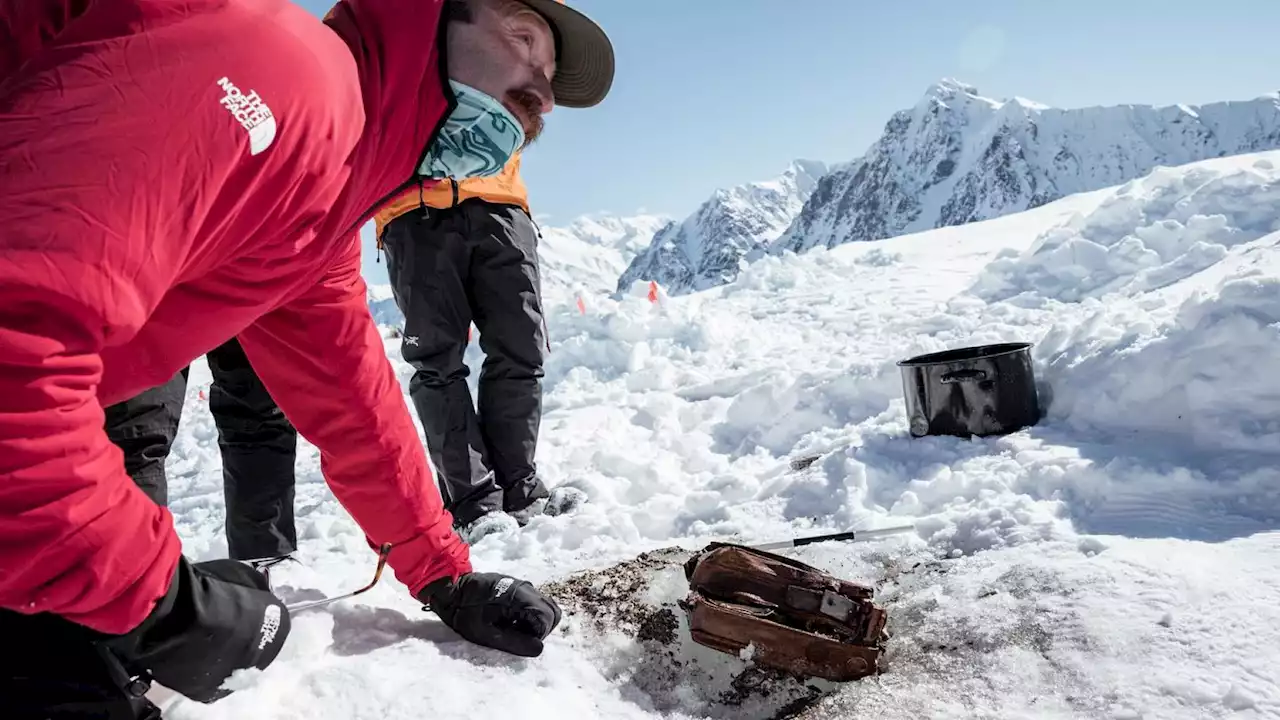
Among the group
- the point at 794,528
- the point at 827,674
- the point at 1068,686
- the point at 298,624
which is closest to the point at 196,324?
the point at 298,624

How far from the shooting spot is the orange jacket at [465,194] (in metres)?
3.24

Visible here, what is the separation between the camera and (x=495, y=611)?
6.18ft

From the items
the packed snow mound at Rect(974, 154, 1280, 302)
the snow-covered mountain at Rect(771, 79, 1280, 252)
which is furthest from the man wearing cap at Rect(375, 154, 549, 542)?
the snow-covered mountain at Rect(771, 79, 1280, 252)

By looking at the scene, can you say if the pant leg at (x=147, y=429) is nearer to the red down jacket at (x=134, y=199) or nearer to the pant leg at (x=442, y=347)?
the red down jacket at (x=134, y=199)

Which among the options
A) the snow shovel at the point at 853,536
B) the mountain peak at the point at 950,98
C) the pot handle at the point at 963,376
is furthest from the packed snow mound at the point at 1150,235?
the mountain peak at the point at 950,98

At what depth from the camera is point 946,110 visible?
188m

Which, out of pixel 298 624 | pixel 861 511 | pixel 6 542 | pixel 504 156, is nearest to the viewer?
pixel 6 542

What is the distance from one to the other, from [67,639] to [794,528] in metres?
2.19

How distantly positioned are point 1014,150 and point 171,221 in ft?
649

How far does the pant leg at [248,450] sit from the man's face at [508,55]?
1.47 meters

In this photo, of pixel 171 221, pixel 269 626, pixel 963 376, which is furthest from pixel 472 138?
pixel 963 376

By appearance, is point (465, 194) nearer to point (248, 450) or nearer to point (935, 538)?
point (248, 450)

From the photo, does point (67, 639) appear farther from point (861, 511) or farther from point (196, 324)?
point (861, 511)

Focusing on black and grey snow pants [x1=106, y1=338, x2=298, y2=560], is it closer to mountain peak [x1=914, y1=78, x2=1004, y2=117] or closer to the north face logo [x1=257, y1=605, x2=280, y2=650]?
the north face logo [x1=257, y1=605, x2=280, y2=650]
